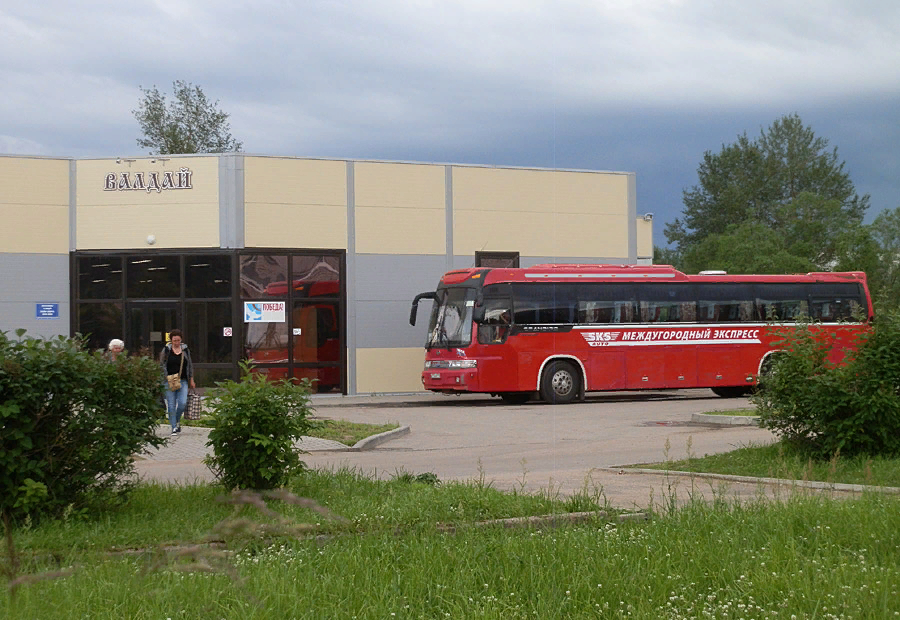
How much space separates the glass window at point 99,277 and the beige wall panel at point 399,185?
7.77m

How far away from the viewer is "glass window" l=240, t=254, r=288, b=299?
32562mm

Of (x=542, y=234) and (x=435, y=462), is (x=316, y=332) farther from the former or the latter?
(x=435, y=462)

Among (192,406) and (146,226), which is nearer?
(192,406)

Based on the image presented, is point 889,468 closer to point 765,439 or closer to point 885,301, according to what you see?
point 885,301

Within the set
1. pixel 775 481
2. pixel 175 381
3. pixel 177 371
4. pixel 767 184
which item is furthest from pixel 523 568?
pixel 767 184

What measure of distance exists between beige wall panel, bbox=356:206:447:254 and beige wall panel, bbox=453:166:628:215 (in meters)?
1.13

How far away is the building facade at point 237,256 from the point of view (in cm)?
→ 3200

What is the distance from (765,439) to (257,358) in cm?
1894

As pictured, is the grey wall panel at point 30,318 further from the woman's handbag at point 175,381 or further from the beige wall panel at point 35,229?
the woman's handbag at point 175,381

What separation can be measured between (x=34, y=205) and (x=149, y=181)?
347 cm

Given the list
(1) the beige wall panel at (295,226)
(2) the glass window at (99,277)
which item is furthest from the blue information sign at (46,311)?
(1) the beige wall panel at (295,226)

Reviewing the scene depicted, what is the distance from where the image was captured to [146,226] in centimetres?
3234

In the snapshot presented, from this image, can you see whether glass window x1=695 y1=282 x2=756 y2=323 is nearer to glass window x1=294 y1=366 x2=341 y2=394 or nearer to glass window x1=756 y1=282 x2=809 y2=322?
glass window x1=756 y1=282 x2=809 y2=322

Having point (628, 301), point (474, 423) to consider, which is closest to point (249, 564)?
point (474, 423)
